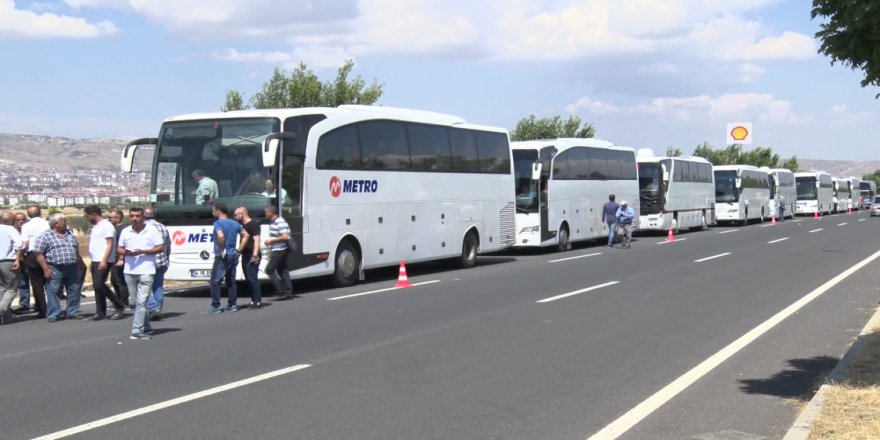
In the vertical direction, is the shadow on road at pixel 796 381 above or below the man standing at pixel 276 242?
below

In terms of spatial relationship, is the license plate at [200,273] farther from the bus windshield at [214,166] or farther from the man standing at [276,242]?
the man standing at [276,242]

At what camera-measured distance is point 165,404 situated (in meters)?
7.51

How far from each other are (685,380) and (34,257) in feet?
33.5

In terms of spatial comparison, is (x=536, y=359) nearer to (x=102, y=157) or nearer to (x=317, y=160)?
(x=317, y=160)

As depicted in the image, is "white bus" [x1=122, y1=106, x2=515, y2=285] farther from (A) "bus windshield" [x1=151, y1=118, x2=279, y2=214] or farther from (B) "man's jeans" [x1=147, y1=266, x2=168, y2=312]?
(B) "man's jeans" [x1=147, y1=266, x2=168, y2=312]

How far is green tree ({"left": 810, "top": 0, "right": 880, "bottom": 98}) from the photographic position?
Answer: 6.38 m

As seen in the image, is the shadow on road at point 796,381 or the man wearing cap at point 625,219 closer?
the shadow on road at point 796,381

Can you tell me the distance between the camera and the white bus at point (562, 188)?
92.2ft

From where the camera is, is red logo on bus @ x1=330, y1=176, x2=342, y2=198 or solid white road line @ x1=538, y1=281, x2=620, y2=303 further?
red logo on bus @ x1=330, y1=176, x2=342, y2=198

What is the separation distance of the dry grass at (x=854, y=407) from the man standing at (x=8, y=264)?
1151 centimetres

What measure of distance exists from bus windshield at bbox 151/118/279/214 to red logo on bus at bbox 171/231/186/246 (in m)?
0.41

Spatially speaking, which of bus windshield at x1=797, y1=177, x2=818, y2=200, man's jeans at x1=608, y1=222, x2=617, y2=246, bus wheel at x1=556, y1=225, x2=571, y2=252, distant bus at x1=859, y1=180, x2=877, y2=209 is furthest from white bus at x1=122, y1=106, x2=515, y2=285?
distant bus at x1=859, y1=180, x2=877, y2=209

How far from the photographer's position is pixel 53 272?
45.0 feet

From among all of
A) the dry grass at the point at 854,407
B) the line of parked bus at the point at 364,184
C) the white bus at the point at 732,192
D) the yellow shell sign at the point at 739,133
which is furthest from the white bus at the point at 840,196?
the dry grass at the point at 854,407
